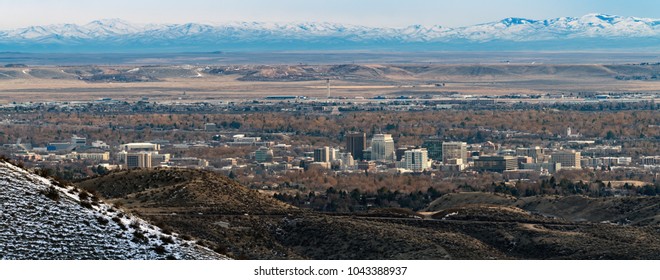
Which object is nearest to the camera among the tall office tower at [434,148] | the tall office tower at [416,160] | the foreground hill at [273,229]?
the foreground hill at [273,229]

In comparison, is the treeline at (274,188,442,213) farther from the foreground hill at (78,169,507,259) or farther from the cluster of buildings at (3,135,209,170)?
the cluster of buildings at (3,135,209,170)

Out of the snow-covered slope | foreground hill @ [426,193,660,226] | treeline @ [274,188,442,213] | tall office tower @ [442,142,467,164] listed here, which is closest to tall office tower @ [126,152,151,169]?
tall office tower @ [442,142,467,164]

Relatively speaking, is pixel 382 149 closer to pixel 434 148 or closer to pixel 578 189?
pixel 434 148

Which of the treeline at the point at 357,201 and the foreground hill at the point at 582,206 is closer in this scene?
the foreground hill at the point at 582,206

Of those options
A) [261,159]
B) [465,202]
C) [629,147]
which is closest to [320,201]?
[465,202]

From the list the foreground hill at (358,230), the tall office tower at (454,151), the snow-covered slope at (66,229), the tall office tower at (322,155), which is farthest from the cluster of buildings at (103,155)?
the snow-covered slope at (66,229)

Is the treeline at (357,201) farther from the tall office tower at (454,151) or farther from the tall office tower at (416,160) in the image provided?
the tall office tower at (454,151)
